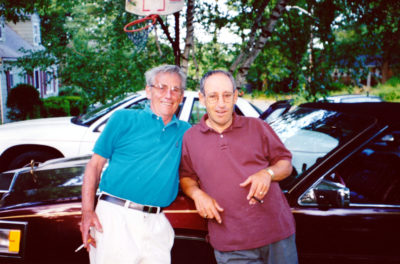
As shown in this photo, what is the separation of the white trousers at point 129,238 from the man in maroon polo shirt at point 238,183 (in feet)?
0.98

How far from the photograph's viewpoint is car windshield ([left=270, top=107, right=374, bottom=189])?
2.74 meters

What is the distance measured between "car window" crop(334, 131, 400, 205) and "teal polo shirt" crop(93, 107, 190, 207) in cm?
108

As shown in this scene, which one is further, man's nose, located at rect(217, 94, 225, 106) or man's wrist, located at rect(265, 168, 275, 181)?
man's nose, located at rect(217, 94, 225, 106)

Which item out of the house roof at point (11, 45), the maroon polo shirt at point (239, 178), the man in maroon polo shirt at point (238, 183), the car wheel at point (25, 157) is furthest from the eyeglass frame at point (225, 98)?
the house roof at point (11, 45)

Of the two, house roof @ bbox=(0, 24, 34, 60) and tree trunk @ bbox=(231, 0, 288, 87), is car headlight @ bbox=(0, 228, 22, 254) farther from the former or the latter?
house roof @ bbox=(0, 24, 34, 60)

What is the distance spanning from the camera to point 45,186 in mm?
2732

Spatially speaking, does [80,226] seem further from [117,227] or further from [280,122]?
[280,122]

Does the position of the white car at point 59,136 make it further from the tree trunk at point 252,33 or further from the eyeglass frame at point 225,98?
the eyeglass frame at point 225,98

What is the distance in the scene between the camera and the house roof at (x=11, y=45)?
Result: 16.3 metres

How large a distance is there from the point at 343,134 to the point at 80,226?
6.15ft

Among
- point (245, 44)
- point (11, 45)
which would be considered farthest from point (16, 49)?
point (245, 44)

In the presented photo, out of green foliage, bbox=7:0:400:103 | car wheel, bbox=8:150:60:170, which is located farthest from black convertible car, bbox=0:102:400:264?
car wheel, bbox=8:150:60:170

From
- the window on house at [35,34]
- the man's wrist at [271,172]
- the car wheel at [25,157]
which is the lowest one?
the car wheel at [25,157]

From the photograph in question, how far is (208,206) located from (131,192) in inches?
18.5
